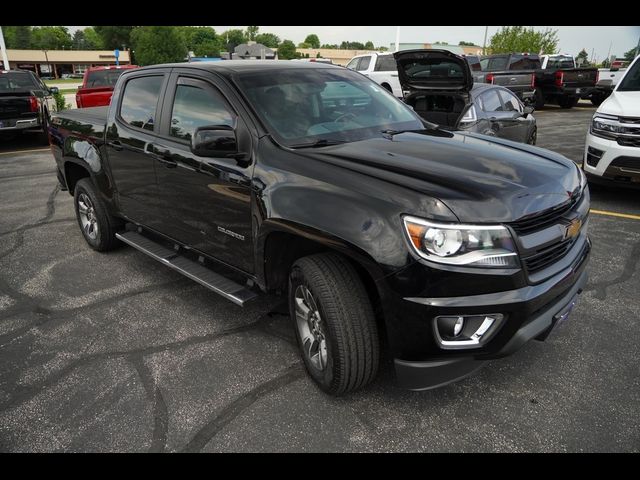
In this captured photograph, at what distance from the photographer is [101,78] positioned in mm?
13984

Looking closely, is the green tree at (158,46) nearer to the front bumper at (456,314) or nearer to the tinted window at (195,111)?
the tinted window at (195,111)

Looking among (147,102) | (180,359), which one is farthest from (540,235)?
(147,102)

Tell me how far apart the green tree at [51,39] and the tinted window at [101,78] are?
9966 cm

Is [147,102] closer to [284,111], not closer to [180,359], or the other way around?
[284,111]

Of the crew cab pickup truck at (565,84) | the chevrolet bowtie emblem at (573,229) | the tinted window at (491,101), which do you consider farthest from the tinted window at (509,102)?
the crew cab pickup truck at (565,84)

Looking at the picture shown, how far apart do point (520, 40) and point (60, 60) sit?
76.1 metres

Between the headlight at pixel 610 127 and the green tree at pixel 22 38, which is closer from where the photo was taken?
the headlight at pixel 610 127

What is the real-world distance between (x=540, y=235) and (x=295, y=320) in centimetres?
142

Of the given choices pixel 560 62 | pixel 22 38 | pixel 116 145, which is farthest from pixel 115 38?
pixel 116 145

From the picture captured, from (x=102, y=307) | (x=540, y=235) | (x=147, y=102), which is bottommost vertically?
(x=102, y=307)

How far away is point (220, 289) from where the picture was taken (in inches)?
126

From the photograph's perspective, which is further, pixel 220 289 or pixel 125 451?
pixel 220 289

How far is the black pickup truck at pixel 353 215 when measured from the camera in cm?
221
